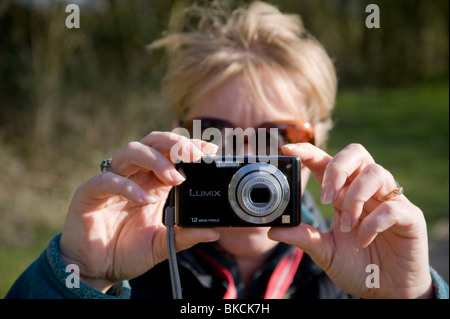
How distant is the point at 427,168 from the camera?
752 centimetres

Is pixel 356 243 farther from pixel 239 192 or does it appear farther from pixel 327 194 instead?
pixel 239 192

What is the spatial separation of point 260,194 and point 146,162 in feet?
1.19

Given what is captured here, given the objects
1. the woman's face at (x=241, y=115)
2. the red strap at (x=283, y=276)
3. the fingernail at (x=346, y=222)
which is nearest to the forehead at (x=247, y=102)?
the woman's face at (x=241, y=115)

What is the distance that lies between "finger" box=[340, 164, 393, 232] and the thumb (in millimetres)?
149

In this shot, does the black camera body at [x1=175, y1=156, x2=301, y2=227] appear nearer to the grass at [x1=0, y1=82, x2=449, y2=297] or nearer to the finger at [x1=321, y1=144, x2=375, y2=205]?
the finger at [x1=321, y1=144, x2=375, y2=205]

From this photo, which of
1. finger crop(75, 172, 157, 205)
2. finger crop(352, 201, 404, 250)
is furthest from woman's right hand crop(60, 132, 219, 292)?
finger crop(352, 201, 404, 250)

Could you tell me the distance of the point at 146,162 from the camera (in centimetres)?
159

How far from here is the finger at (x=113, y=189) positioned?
1586 millimetres

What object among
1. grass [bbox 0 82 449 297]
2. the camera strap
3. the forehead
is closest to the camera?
the camera strap

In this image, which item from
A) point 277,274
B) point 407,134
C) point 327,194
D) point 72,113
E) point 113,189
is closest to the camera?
point 327,194

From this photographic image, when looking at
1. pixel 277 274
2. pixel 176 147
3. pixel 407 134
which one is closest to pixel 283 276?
pixel 277 274

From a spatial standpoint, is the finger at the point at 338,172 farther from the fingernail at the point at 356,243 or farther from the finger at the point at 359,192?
the fingernail at the point at 356,243

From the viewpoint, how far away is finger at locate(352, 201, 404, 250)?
1547 mm
